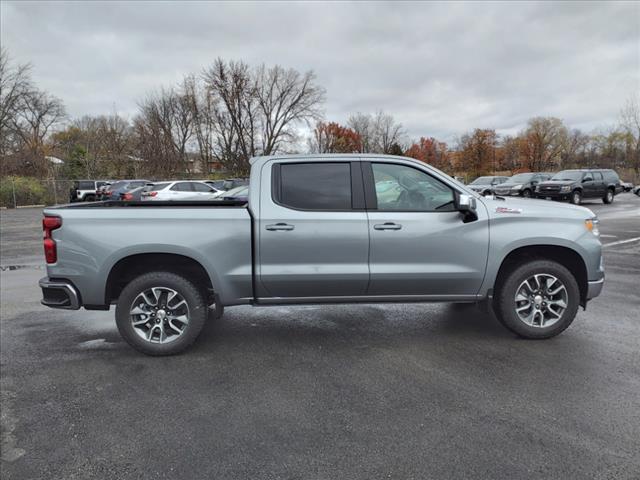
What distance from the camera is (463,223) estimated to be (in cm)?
424

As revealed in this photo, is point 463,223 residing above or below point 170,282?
above

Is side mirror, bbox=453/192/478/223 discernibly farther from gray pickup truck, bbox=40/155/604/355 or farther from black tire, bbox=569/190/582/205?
black tire, bbox=569/190/582/205

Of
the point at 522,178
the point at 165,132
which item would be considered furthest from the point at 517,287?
the point at 165,132

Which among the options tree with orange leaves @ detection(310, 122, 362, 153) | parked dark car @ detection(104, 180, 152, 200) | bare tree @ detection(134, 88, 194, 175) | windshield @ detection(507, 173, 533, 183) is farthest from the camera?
tree with orange leaves @ detection(310, 122, 362, 153)

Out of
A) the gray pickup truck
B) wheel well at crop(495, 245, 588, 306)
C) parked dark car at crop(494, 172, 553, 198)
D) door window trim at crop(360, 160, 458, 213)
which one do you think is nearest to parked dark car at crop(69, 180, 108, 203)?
parked dark car at crop(494, 172, 553, 198)

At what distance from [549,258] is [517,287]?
57 cm

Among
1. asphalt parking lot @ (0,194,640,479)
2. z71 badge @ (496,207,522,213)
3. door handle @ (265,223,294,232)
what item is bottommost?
asphalt parking lot @ (0,194,640,479)

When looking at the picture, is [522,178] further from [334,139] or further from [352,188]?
[334,139]

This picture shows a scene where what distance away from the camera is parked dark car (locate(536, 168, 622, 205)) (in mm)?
22438

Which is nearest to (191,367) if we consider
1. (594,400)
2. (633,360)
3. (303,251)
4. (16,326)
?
(303,251)

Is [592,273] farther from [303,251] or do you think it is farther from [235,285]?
[235,285]

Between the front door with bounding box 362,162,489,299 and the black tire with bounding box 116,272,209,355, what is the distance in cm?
170

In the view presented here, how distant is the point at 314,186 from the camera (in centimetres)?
429

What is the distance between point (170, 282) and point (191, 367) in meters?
0.82
